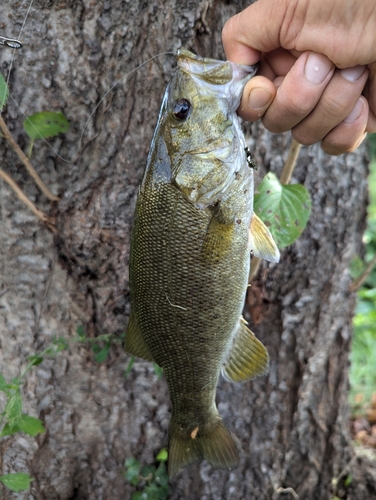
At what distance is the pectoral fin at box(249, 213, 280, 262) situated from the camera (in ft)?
5.17

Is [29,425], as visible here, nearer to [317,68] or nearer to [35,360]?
[35,360]

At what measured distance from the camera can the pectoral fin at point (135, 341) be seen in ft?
5.68

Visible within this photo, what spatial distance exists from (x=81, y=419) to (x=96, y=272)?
0.69 m

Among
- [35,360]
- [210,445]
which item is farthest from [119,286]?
[210,445]

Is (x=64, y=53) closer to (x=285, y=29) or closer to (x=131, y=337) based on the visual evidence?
(x=285, y=29)

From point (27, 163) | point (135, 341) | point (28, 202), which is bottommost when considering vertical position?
point (135, 341)

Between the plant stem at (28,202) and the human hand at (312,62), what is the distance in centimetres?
88

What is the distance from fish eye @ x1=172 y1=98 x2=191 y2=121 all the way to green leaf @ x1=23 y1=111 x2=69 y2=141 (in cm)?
54

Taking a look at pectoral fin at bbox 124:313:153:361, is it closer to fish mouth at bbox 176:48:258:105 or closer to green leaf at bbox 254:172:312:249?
green leaf at bbox 254:172:312:249

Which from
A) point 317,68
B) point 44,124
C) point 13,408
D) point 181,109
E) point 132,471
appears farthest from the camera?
point 132,471

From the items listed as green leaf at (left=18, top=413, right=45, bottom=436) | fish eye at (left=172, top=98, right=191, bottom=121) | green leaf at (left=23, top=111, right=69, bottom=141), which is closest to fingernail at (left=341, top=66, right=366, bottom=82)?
fish eye at (left=172, top=98, right=191, bottom=121)

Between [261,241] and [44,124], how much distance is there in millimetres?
888

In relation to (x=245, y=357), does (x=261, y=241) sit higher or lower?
higher

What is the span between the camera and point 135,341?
1765mm
